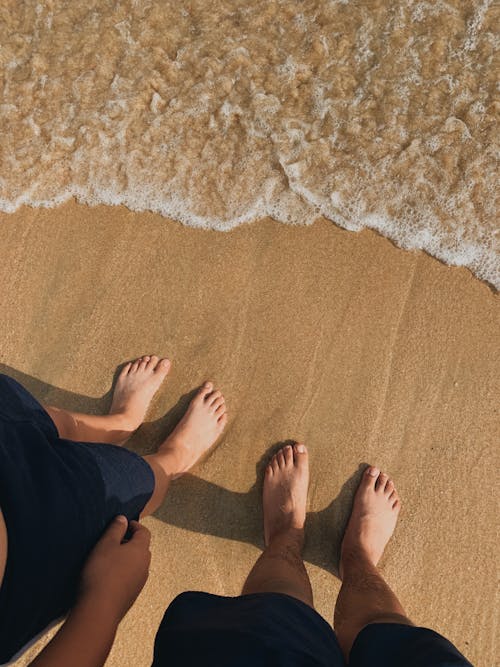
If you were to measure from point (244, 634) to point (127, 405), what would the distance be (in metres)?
1.26

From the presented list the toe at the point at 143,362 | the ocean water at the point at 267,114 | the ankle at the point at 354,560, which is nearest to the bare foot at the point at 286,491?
the ankle at the point at 354,560

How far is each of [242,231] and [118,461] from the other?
1.21 meters

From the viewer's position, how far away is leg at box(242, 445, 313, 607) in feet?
6.58

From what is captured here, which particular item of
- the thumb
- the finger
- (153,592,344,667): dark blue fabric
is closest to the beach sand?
the finger

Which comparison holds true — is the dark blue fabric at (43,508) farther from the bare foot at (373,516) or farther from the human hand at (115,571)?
the bare foot at (373,516)

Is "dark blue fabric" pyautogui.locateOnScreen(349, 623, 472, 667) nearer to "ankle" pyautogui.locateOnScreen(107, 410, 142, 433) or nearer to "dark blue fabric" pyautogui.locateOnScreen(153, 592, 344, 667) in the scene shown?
"dark blue fabric" pyautogui.locateOnScreen(153, 592, 344, 667)

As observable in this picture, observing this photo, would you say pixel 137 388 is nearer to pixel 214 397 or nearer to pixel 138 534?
pixel 214 397

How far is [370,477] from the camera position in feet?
7.28

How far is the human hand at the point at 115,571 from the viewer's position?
152 cm

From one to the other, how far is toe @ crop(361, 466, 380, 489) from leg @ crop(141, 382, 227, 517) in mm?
642

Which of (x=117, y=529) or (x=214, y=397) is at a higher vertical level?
(x=214, y=397)

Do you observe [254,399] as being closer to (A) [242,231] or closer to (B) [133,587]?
(A) [242,231]

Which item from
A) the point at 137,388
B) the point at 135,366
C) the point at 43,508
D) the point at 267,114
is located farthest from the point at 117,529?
the point at 267,114

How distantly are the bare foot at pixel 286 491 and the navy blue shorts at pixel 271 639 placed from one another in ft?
1.99
